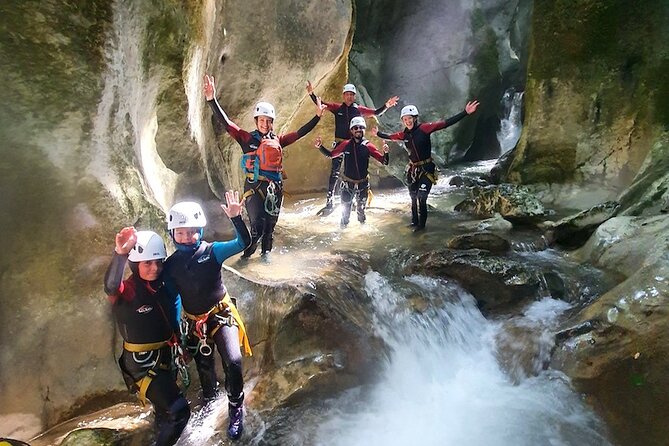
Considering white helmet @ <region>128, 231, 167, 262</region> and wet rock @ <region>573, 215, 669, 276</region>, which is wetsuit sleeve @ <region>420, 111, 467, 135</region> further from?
white helmet @ <region>128, 231, 167, 262</region>

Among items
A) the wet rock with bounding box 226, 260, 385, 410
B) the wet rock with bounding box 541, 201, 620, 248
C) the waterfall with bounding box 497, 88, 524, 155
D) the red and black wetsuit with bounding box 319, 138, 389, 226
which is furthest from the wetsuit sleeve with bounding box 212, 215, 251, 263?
the waterfall with bounding box 497, 88, 524, 155

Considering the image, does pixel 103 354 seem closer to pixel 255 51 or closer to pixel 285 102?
pixel 255 51

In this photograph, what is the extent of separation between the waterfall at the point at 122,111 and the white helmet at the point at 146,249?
120 cm

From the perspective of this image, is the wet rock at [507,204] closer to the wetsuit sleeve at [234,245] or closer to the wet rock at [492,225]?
the wet rock at [492,225]

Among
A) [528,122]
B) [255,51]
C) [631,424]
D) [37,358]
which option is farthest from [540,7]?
[37,358]

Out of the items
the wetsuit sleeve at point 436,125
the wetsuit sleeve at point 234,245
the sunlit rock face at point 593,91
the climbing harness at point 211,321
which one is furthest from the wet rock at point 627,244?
the climbing harness at point 211,321

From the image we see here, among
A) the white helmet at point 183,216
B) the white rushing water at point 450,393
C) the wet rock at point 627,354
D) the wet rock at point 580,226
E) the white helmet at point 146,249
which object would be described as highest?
the white helmet at point 183,216

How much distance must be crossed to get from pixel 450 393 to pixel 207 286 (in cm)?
330

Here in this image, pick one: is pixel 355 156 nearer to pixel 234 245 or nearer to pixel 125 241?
pixel 234 245

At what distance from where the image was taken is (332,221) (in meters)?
10.5

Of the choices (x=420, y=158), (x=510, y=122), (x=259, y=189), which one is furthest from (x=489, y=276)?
(x=510, y=122)

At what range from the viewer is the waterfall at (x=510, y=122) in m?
25.4

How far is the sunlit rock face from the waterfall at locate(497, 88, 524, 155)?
14730 mm

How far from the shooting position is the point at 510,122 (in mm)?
25828
